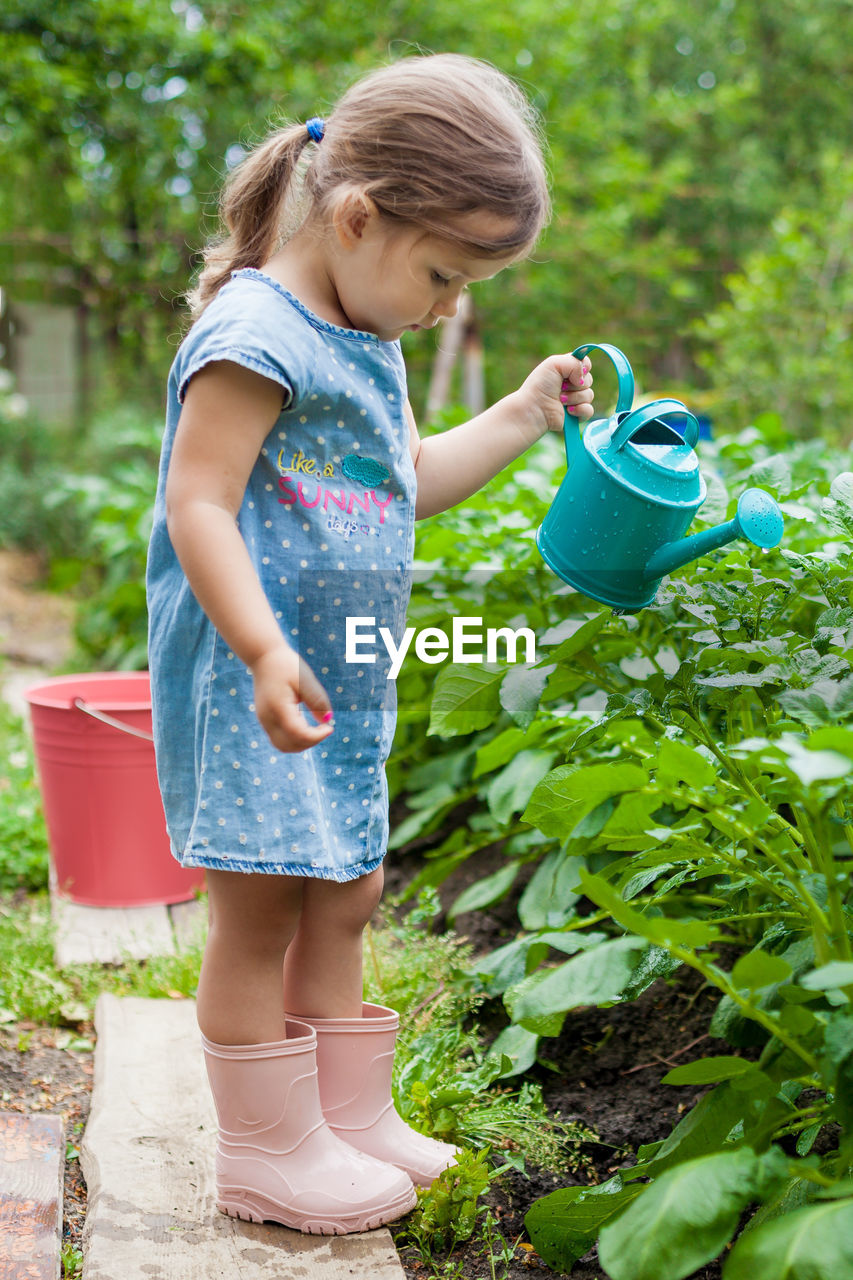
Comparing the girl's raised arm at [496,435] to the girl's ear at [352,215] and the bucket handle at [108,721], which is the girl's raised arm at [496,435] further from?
the bucket handle at [108,721]

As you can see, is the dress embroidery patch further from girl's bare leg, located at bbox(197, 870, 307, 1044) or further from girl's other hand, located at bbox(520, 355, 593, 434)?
girl's bare leg, located at bbox(197, 870, 307, 1044)

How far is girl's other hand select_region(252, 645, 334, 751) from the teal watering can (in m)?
0.45

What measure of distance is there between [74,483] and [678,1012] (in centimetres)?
406

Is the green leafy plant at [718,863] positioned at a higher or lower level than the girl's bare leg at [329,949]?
higher

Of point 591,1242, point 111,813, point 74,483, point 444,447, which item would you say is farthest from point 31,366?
point 591,1242

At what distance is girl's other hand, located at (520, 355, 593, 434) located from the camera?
163 cm

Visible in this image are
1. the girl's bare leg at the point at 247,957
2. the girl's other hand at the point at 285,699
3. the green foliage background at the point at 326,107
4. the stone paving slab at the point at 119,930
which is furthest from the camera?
the green foliage background at the point at 326,107

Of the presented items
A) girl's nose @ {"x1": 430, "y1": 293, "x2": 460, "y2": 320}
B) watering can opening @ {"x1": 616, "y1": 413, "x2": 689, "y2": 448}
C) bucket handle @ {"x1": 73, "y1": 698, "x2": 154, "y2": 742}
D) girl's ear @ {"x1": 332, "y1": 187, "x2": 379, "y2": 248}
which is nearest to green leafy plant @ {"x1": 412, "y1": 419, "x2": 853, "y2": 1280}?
watering can opening @ {"x1": 616, "y1": 413, "x2": 689, "y2": 448}

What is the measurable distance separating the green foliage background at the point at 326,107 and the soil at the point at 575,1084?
3982mm

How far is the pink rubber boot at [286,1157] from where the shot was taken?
1.47m

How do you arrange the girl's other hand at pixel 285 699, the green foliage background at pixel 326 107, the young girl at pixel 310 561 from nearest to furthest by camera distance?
1. the girl's other hand at pixel 285 699
2. the young girl at pixel 310 561
3. the green foliage background at pixel 326 107

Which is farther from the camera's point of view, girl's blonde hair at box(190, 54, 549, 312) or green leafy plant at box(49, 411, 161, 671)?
green leafy plant at box(49, 411, 161, 671)
